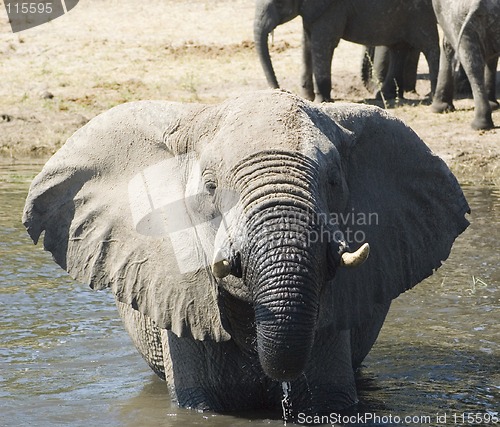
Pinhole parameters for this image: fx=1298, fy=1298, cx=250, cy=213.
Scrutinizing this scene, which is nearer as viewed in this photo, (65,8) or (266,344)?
(266,344)

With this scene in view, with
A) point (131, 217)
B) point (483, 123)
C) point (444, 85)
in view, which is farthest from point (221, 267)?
point (444, 85)

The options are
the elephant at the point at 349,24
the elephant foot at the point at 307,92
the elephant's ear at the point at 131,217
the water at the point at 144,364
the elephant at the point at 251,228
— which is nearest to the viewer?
the elephant at the point at 251,228

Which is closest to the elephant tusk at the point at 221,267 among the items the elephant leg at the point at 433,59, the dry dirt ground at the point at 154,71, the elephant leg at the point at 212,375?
the elephant leg at the point at 212,375

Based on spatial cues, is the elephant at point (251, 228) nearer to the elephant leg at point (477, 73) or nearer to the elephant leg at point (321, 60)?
the elephant leg at point (477, 73)

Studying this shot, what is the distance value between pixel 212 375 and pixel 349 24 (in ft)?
32.0

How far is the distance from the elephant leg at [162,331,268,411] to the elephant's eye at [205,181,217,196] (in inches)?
31.0

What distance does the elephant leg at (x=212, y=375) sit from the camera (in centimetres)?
509

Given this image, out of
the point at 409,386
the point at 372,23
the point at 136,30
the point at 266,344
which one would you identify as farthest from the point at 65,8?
the point at 266,344

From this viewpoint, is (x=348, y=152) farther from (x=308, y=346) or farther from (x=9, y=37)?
(x=9, y=37)

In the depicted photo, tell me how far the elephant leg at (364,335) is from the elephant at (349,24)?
337 inches

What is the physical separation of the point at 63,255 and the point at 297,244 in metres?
1.43

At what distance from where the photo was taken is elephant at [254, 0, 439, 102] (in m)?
14.2

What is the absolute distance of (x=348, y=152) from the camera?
4.88m

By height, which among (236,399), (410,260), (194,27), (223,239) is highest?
(223,239)
